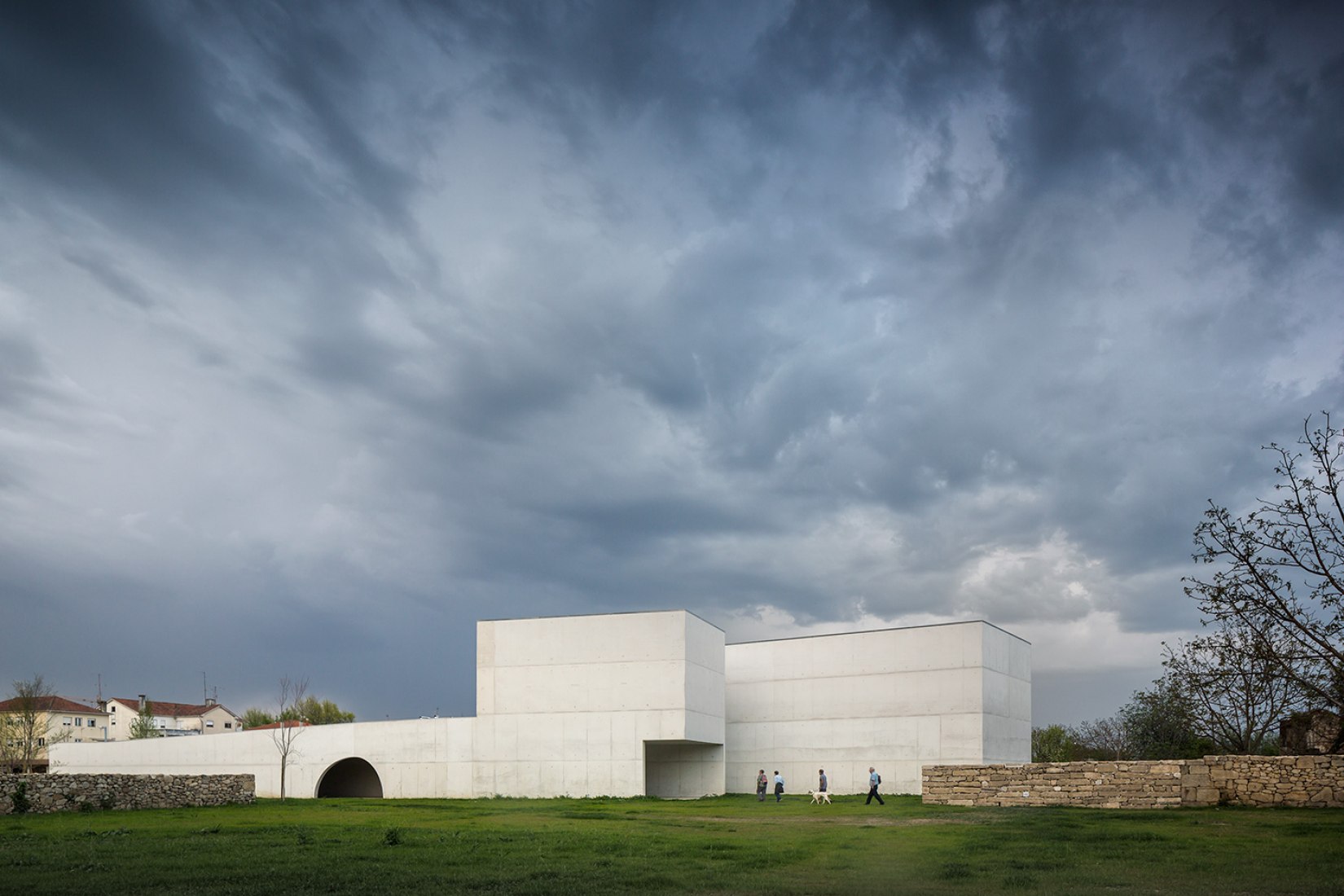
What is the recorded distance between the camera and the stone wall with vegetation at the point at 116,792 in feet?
116

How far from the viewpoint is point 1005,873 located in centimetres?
1689

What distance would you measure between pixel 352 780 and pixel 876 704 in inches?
1465

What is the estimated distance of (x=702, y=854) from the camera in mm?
20531

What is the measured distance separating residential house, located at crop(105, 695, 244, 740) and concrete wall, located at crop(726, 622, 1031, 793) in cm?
8361

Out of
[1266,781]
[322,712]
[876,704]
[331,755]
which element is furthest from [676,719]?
[322,712]

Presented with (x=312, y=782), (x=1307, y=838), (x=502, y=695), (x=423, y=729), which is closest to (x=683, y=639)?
(x=502, y=695)

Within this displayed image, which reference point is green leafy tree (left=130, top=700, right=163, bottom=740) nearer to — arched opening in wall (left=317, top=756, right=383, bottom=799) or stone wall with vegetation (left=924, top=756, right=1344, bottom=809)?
arched opening in wall (left=317, top=756, right=383, bottom=799)

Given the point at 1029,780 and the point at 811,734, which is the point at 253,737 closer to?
the point at 811,734

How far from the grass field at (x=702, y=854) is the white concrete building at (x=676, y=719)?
18041 mm


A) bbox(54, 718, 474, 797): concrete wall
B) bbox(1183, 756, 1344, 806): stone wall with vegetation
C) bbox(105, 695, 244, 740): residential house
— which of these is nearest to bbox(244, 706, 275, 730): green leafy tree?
bbox(105, 695, 244, 740): residential house

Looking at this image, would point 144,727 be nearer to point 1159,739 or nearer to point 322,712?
point 322,712

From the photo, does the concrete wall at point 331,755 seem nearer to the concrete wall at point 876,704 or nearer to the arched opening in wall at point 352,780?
the arched opening in wall at point 352,780

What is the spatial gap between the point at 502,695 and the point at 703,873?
3798 centimetres

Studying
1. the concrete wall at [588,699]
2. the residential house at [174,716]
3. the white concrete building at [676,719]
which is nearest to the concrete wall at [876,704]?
the white concrete building at [676,719]
